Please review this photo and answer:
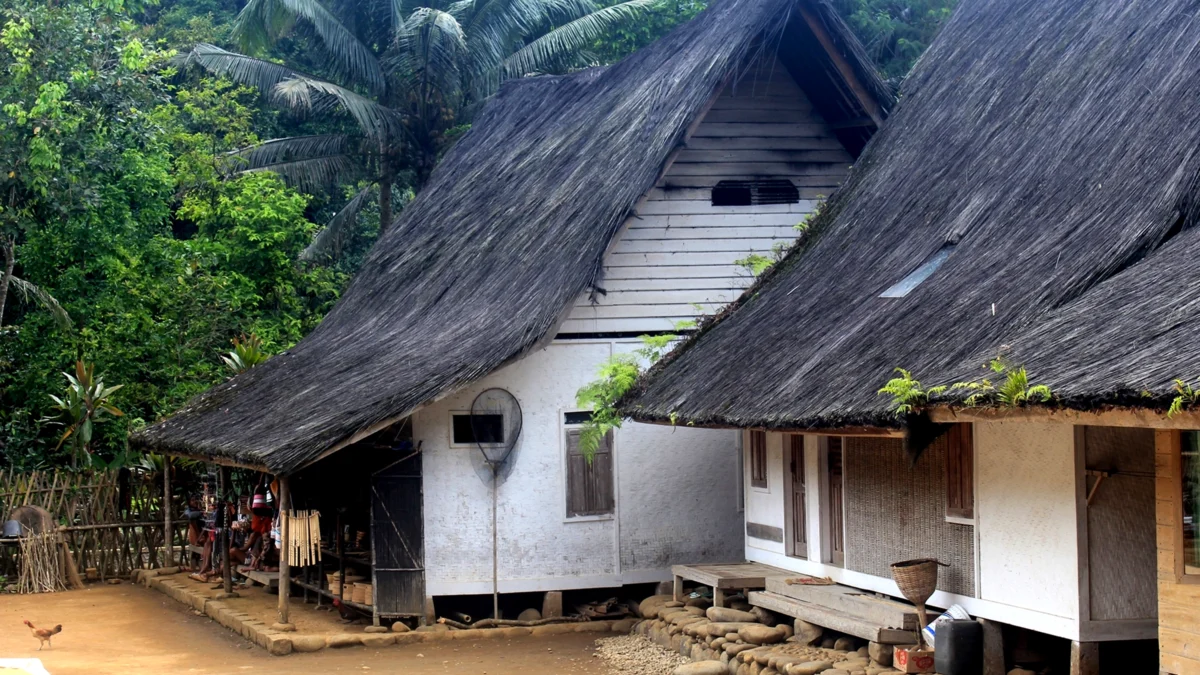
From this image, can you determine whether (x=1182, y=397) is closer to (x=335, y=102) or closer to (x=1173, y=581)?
(x=1173, y=581)

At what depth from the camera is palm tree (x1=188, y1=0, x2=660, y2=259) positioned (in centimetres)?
2745

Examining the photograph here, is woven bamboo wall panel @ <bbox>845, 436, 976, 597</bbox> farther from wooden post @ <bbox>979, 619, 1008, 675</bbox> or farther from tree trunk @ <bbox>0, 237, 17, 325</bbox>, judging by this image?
tree trunk @ <bbox>0, 237, 17, 325</bbox>

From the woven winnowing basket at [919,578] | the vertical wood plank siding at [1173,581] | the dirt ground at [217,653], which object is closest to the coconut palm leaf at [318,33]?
the dirt ground at [217,653]

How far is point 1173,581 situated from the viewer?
26.9 feet

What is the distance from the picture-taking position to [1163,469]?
328 inches

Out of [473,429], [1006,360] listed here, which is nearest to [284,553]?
[473,429]

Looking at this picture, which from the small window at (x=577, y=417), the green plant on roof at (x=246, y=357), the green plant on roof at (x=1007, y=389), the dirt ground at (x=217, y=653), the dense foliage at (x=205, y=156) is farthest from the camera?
the green plant on roof at (x=246, y=357)

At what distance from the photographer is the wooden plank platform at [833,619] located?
10.6 meters

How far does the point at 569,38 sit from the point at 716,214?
13.3 meters

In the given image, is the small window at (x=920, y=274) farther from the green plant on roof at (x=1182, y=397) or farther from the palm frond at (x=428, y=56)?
the palm frond at (x=428, y=56)

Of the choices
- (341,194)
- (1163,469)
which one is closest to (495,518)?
(1163,469)

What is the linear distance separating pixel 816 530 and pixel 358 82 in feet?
61.4

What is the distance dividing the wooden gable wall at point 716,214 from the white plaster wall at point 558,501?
1.68 feet

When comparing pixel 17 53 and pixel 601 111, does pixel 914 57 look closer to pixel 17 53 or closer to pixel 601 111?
pixel 601 111
